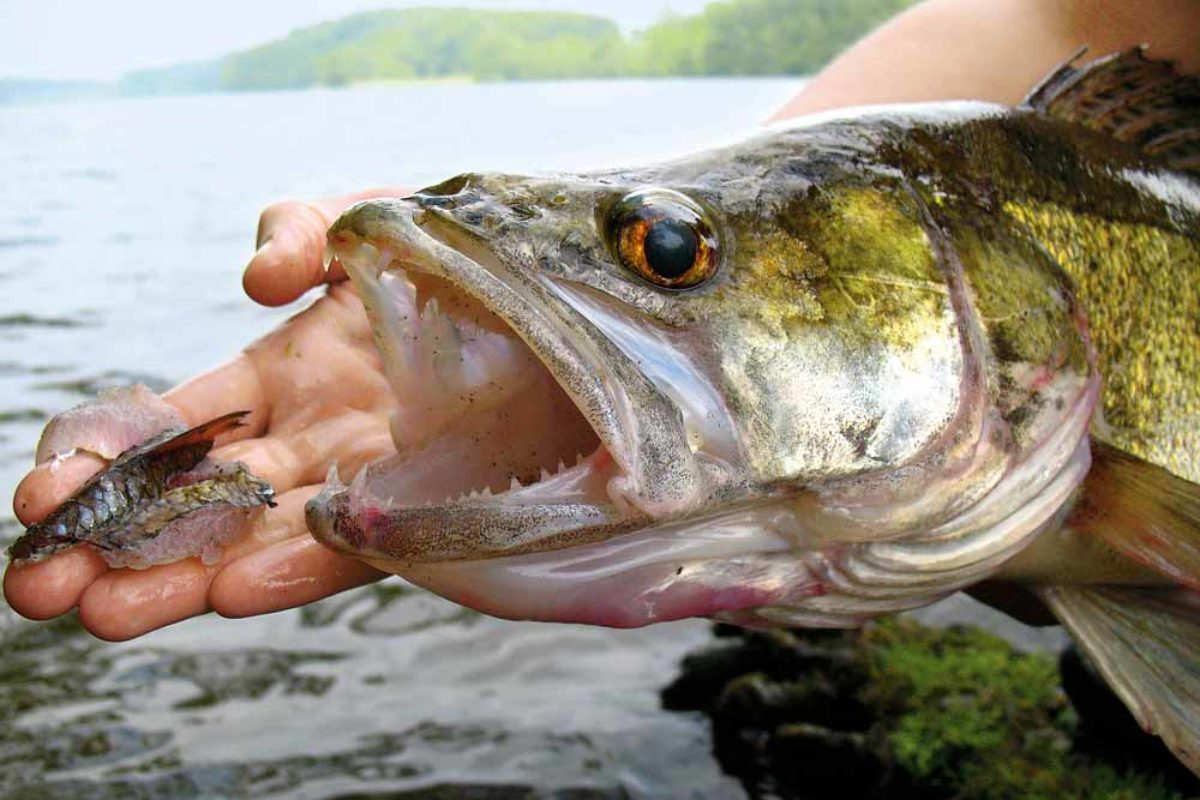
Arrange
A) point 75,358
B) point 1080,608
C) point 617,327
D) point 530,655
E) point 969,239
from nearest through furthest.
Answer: point 617,327, point 969,239, point 1080,608, point 530,655, point 75,358

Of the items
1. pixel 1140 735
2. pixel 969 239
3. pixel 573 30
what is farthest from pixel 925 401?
pixel 573 30

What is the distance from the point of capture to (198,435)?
2684 mm

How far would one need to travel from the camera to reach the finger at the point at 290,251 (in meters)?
2.96

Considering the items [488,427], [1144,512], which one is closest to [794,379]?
[488,427]

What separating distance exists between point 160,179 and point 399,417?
19908mm

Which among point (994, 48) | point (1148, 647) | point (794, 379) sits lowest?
point (1148, 647)

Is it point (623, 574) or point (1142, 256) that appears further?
point (1142, 256)

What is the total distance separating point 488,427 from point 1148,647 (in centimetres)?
175

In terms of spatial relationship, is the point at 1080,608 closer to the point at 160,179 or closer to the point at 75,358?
the point at 75,358

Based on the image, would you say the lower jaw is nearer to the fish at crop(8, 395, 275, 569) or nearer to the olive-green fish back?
the fish at crop(8, 395, 275, 569)

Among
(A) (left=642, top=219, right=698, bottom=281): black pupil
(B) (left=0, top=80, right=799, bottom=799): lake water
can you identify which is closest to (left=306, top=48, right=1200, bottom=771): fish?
(A) (left=642, top=219, right=698, bottom=281): black pupil

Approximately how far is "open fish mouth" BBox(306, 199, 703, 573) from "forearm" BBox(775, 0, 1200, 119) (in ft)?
7.48

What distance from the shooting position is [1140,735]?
15.3ft

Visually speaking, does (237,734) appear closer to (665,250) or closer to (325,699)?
(325,699)
